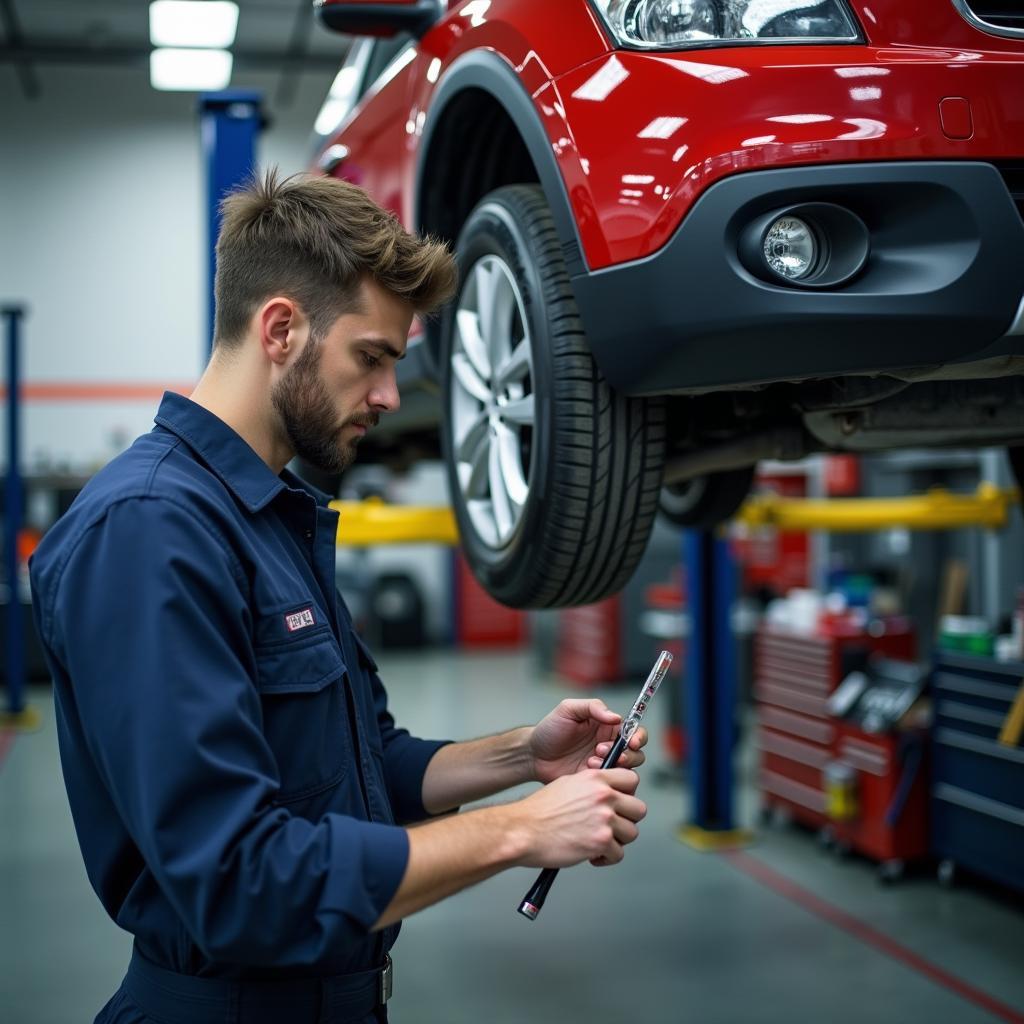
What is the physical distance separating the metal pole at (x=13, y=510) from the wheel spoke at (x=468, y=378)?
16.0 ft

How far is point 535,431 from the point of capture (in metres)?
1.71

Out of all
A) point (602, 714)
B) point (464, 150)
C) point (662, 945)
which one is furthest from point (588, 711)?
point (662, 945)

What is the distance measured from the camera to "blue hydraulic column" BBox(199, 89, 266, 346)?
2.61 metres

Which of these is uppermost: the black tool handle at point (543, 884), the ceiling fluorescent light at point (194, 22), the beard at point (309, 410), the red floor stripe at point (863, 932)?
the ceiling fluorescent light at point (194, 22)

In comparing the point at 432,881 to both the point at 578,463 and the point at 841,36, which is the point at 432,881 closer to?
the point at 578,463

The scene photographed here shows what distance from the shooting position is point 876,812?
3904 mm

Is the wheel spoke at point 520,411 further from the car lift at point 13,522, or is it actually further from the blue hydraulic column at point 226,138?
the car lift at point 13,522

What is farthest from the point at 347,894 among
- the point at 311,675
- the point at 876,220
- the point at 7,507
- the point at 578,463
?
the point at 7,507

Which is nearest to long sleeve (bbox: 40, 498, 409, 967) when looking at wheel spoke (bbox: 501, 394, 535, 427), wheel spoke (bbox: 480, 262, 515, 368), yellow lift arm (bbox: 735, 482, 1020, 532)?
wheel spoke (bbox: 501, 394, 535, 427)

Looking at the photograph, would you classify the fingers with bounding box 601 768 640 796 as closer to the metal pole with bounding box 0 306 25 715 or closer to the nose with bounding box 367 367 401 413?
the nose with bounding box 367 367 401 413

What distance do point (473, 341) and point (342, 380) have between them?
0.83 meters

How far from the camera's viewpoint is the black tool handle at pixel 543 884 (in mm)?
1117

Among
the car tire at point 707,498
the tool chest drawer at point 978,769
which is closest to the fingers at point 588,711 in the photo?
the car tire at point 707,498

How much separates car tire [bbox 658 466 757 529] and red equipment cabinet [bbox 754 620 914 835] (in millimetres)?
1672
